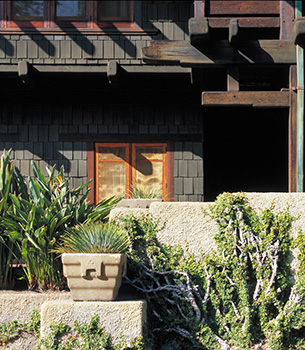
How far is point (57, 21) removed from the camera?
31.7ft

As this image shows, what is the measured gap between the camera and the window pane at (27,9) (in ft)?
31.9

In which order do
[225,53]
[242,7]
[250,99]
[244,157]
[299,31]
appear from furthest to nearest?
[244,157], [242,7], [225,53], [250,99], [299,31]

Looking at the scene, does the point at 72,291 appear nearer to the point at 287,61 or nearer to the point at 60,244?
the point at 60,244

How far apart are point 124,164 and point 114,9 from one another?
8.38 ft

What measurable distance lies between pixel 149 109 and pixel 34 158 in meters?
2.11

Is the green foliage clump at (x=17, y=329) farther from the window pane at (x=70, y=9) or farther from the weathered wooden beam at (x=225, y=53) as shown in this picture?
the window pane at (x=70, y=9)

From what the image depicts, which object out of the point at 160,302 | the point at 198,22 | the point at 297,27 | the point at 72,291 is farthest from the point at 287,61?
the point at 72,291

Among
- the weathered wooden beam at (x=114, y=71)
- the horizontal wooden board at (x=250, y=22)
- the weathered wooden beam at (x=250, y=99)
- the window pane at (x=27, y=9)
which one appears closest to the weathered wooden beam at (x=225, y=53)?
the horizontal wooden board at (x=250, y=22)

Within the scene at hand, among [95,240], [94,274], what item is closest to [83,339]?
[94,274]

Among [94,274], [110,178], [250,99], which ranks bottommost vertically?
[94,274]

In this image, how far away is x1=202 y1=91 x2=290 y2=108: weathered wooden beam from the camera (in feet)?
25.1

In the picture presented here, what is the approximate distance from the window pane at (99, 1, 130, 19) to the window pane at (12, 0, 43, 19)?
3.28ft

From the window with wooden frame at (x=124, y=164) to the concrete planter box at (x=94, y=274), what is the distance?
4544mm

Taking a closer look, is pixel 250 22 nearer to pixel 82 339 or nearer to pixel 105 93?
pixel 105 93
